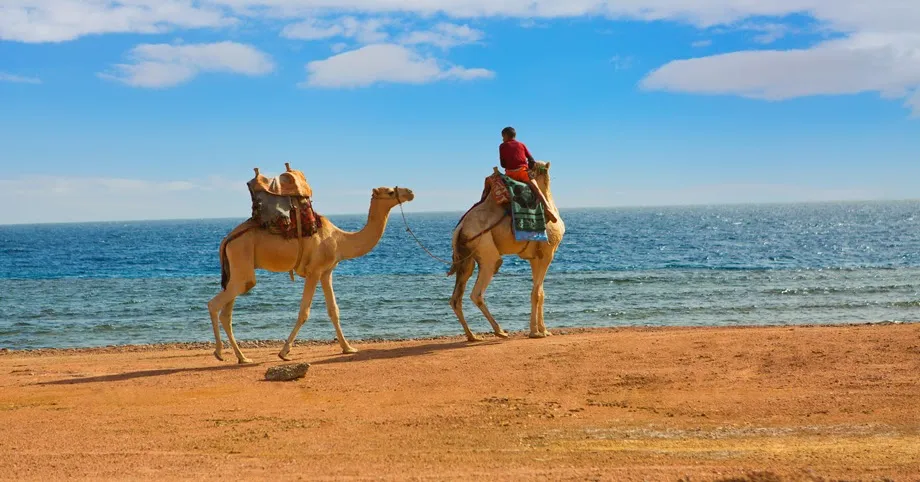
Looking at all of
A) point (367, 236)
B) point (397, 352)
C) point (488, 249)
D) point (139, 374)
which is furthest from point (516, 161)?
point (139, 374)

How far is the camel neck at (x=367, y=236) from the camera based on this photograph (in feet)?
45.0

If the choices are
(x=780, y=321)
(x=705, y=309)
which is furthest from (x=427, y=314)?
(x=780, y=321)

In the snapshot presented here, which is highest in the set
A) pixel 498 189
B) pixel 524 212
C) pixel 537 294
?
pixel 498 189

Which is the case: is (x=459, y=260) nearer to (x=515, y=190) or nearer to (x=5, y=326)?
(x=515, y=190)

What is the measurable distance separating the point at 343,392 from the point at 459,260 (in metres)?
4.45

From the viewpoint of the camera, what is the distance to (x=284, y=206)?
12898 mm

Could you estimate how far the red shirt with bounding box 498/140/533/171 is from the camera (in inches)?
577

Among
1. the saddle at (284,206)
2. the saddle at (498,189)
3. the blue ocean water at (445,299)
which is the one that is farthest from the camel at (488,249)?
the blue ocean water at (445,299)

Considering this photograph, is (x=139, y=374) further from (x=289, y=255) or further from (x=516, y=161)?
(x=516, y=161)

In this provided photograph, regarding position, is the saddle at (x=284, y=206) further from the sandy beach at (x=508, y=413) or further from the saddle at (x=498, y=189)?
the saddle at (x=498, y=189)

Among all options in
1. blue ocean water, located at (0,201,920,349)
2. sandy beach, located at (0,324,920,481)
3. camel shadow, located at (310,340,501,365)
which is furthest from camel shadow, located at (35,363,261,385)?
blue ocean water, located at (0,201,920,349)

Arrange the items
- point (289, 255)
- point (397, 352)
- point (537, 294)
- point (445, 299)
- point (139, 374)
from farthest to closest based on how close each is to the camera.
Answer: point (445, 299)
point (537, 294)
point (397, 352)
point (289, 255)
point (139, 374)

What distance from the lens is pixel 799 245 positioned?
212ft

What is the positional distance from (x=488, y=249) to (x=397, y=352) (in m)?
2.31
